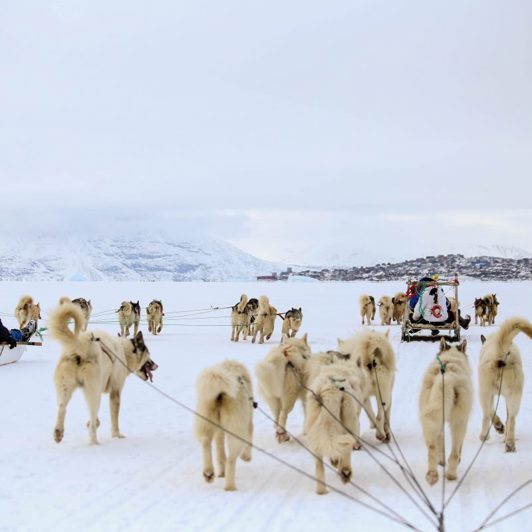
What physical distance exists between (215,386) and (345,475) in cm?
116

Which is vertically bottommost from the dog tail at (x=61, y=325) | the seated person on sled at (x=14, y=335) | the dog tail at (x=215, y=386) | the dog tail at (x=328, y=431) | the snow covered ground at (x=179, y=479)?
the snow covered ground at (x=179, y=479)

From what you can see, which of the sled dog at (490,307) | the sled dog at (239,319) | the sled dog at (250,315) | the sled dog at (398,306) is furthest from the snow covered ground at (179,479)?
the sled dog at (490,307)

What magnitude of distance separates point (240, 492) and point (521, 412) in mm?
4299

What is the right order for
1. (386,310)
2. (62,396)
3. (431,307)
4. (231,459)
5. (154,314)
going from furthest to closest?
(386,310) → (154,314) → (431,307) → (62,396) → (231,459)

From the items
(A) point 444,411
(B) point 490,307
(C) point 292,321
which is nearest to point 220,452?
(A) point 444,411

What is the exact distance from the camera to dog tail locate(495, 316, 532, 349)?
589cm

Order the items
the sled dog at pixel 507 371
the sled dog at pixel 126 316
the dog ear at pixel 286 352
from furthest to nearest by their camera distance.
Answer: the sled dog at pixel 126 316
the dog ear at pixel 286 352
the sled dog at pixel 507 371

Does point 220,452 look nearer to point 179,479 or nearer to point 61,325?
point 179,479

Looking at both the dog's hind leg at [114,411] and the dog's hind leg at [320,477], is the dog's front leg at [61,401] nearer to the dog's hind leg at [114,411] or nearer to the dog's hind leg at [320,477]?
the dog's hind leg at [114,411]

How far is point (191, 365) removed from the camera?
Answer: 462 inches

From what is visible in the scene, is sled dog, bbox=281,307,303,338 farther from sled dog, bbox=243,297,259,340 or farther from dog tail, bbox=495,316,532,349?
dog tail, bbox=495,316,532,349

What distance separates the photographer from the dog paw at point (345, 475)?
4.89 meters

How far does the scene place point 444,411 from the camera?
5.01 metres

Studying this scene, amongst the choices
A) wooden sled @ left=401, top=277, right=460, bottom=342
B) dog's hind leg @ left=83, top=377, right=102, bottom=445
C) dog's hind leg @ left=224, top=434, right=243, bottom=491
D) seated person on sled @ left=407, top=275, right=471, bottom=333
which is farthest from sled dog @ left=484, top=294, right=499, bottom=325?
dog's hind leg @ left=224, top=434, right=243, bottom=491
